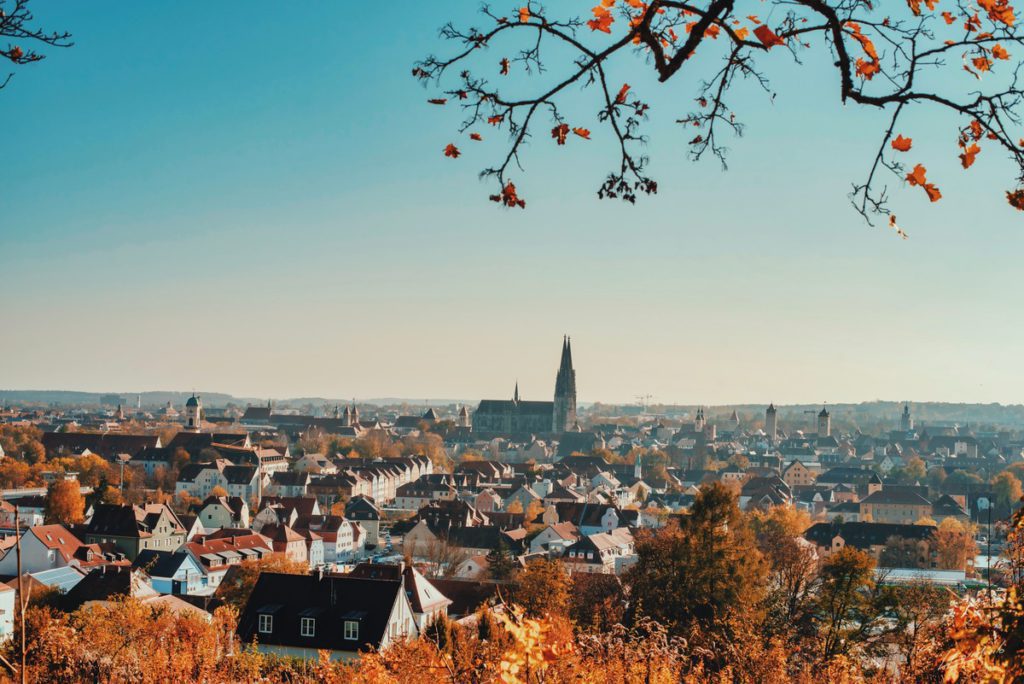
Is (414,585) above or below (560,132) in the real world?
below

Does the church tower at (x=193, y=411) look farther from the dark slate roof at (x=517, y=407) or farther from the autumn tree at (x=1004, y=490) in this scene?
the autumn tree at (x=1004, y=490)

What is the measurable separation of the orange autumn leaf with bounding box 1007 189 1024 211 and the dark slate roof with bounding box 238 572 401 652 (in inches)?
826

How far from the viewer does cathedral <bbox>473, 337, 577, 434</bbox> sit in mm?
158375

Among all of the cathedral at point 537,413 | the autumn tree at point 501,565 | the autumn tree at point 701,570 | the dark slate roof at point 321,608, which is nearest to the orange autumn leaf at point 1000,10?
the dark slate roof at point 321,608

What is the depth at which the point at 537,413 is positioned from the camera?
536ft

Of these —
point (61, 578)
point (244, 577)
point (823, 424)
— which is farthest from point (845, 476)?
point (61, 578)

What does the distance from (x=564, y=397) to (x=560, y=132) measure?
508 feet

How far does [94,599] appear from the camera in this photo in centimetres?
3058

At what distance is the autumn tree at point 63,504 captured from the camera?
58.2m

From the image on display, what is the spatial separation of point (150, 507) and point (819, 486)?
224 ft

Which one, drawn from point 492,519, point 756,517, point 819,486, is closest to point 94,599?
point 492,519

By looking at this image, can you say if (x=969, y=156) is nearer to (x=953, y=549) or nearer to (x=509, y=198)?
(x=509, y=198)

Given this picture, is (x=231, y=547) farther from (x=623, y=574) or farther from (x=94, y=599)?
(x=623, y=574)

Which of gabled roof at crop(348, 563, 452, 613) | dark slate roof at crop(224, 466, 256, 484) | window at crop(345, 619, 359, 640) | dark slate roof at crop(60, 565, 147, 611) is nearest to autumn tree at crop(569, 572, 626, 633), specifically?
gabled roof at crop(348, 563, 452, 613)
